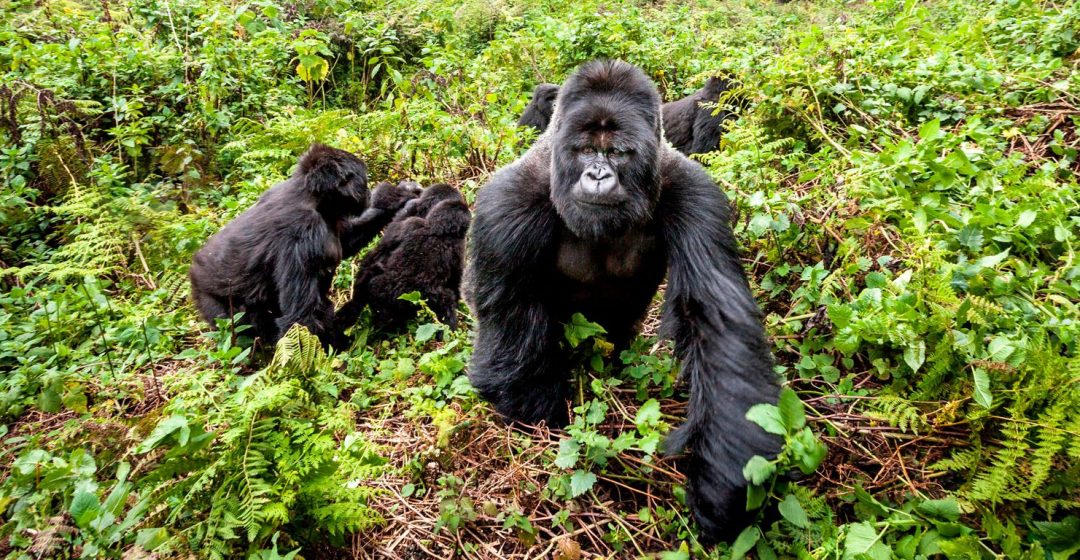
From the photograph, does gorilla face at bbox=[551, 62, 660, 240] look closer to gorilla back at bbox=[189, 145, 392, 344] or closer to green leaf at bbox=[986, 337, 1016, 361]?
green leaf at bbox=[986, 337, 1016, 361]

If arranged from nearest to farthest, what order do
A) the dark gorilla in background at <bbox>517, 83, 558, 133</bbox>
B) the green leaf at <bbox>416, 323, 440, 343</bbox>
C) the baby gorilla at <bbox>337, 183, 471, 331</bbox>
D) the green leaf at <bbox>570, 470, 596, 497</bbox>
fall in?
the green leaf at <bbox>570, 470, 596, 497</bbox> → the green leaf at <bbox>416, 323, 440, 343</bbox> → the baby gorilla at <bbox>337, 183, 471, 331</bbox> → the dark gorilla in background at <bbox>517, 83, 558, 133</bbox>

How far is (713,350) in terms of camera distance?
238cm

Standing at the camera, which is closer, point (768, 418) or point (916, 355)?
point (768, 418)

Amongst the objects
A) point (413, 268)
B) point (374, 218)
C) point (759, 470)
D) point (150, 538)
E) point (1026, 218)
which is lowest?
point (413, 268)

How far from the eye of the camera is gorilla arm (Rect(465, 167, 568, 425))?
276 centimetres

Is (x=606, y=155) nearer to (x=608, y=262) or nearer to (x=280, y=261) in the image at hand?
(x=608, y=262)

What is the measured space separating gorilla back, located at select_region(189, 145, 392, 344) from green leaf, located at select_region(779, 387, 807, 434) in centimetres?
287

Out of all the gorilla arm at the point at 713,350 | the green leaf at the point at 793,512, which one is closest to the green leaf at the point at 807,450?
the green leaf at the point at 793,512

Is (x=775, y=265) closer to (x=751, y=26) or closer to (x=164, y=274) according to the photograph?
(x=164, y=274)

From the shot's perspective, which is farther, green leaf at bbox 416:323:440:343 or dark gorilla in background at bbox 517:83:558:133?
dark gorilla in background at bbox 517:83:558:133

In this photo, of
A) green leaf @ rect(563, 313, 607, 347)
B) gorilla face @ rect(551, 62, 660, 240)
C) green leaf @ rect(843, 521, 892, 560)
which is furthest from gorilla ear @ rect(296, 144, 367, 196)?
green leaf @ rect(843, 521, 892, 560)

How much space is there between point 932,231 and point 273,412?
283 cm

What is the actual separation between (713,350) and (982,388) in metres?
0.88

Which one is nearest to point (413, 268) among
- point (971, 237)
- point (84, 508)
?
point (84, 508)
